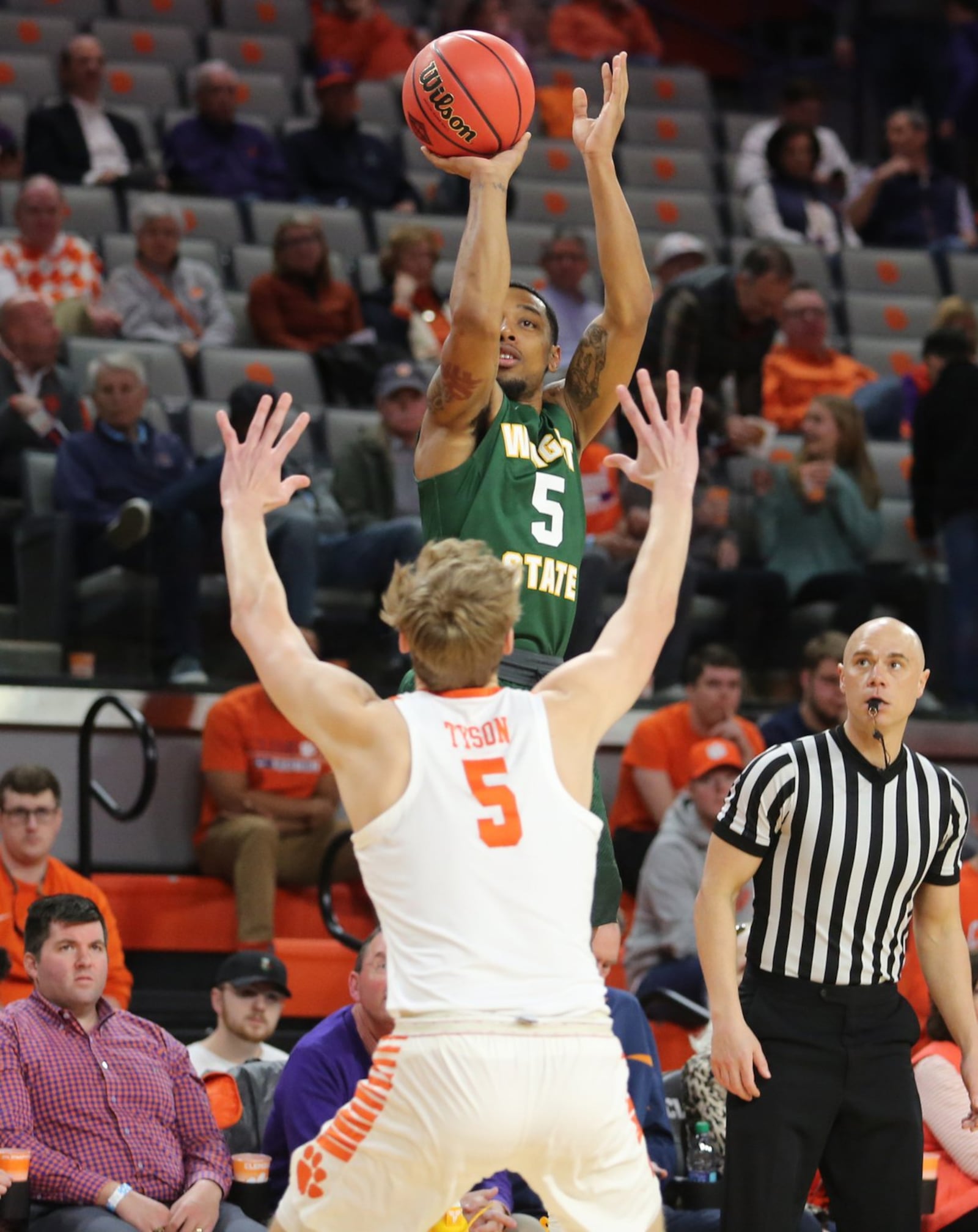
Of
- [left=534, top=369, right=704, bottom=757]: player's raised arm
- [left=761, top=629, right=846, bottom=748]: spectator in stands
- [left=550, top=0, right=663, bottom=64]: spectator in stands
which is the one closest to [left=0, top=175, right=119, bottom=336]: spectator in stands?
[left=761, top=629, right=846, bottom=748]: spectator in stands

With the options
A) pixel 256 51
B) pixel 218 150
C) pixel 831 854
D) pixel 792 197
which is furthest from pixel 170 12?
pixel 831 854

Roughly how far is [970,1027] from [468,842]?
179 cm

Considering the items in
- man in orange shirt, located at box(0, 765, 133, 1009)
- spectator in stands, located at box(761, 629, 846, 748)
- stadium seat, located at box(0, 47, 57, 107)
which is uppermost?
stadium seat, located at box(0, 47, 57, 107)

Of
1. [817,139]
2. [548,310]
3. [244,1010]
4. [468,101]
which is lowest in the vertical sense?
[244,1010]

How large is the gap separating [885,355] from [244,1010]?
20.5 feet

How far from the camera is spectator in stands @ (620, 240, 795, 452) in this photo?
8922mm

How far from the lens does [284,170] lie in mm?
11812

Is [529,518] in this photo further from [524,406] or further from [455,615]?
[455,615]

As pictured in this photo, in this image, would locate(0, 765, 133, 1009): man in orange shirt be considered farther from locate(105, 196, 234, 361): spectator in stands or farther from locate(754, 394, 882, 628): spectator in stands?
locate(754, 394, 882, 628): spectator in stands

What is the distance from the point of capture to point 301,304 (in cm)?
1017

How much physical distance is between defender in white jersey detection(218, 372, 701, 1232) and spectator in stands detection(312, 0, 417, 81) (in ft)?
31.9

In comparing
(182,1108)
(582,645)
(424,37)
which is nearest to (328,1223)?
(182,1108)

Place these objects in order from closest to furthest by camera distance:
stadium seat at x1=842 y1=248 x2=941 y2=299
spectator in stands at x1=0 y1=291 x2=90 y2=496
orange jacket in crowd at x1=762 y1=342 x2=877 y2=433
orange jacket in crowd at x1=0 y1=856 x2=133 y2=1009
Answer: orange jacket in crowd at x1=0 y1=856 x2=133 y2=1009 < spectator in stands at x1=0 y1=291 x2=90 y2=496 < orange jacket in crowd at x1=762 y1=342 x2=877 y2=433 < stadium seat at x1=842 y1=248 x2=941 y2=299

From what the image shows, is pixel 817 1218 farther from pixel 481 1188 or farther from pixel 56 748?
pixel 56 748
